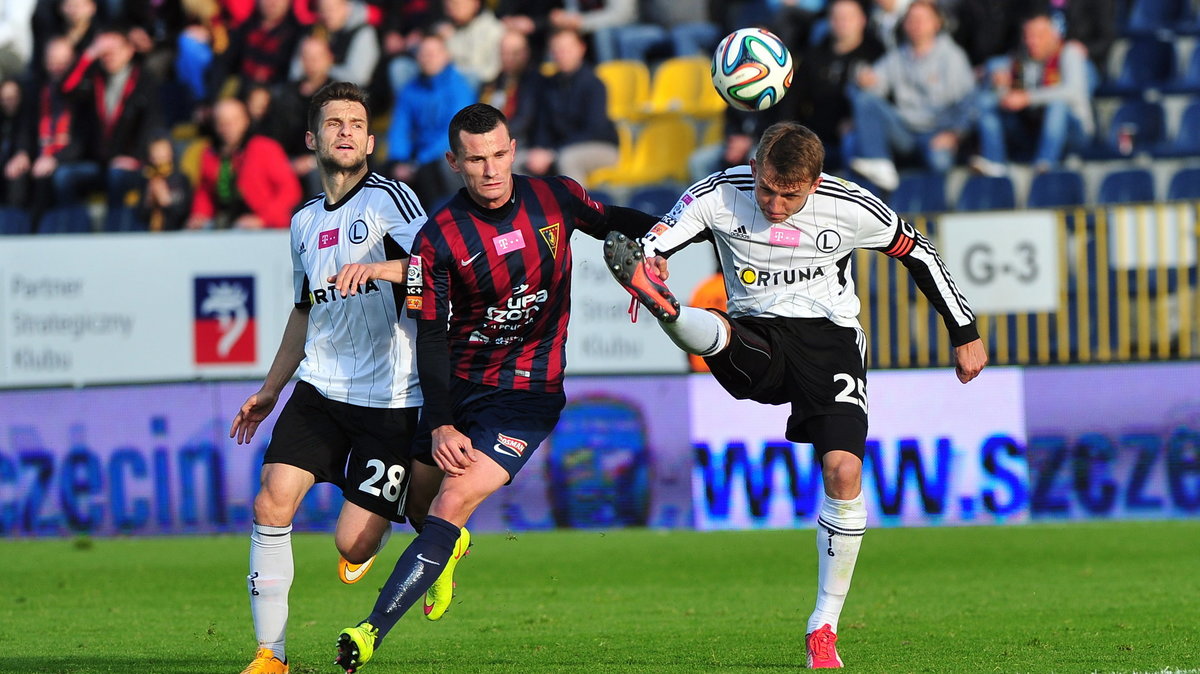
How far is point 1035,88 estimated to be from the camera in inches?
582

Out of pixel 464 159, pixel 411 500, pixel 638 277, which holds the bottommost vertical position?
pixel 411 500

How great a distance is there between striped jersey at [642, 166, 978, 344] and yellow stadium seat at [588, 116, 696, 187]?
30.6 ft

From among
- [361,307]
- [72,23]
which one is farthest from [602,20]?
[361,307]

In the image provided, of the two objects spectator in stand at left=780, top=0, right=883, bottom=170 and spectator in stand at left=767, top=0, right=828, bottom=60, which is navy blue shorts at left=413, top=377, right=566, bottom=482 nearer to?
spectator in stand at left=780, top=0, right=883, bottom=170

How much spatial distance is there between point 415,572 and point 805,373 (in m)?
1.85

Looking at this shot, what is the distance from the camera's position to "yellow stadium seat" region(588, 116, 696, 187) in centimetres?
1625

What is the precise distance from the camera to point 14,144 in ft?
59.1

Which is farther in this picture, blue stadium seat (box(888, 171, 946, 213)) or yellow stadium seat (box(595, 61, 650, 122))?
yellow stadium seat (box(595, 61, 650, 122))

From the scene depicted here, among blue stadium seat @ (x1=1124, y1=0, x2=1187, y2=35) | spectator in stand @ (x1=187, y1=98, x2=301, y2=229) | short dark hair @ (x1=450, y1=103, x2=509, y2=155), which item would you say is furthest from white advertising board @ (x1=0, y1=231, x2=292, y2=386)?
blue stadium seat @ (x1=1124, y1=0, x2=1187, y2=35)

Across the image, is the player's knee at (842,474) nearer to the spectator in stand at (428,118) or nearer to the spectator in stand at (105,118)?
the spectator in stand at (428,118)

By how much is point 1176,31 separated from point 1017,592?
836cm

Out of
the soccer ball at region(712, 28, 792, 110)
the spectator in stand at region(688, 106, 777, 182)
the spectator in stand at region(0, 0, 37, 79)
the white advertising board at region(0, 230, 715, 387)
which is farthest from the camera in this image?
the spectator in stand at region(0, 0, 37, 79)

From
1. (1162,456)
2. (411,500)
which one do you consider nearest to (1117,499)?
(1162,456)

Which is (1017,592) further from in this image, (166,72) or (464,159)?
(166,72)
